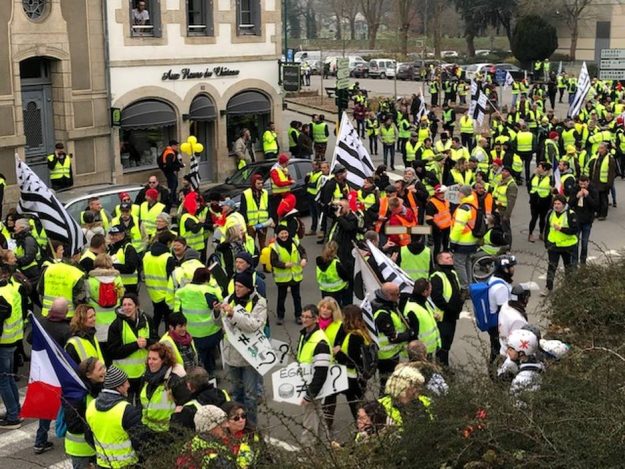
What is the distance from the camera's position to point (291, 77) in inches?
1069

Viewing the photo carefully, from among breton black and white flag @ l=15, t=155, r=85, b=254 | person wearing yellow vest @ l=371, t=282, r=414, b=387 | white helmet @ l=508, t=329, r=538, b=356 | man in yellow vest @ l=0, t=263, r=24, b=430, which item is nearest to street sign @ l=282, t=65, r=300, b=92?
breton black and white flag @ l=15, t=155, r=85, b=254

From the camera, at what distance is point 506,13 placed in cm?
7075

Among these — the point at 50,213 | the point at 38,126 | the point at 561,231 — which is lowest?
the point at 561,231

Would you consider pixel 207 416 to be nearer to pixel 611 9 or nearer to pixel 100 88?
pixel 100 88

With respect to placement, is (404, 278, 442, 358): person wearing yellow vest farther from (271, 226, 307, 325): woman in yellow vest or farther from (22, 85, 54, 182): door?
(22, 85, 54, 182): door

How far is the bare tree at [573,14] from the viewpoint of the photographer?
66625 mm

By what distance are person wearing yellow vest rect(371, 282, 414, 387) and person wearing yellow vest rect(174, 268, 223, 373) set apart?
182 cm

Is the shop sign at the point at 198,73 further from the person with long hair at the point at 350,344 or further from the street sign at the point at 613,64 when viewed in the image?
the street sign at the point at 613,64

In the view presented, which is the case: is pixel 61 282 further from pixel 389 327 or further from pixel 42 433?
pixel 389 327

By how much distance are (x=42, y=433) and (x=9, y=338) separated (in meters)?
1.30

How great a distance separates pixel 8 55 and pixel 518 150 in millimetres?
12144

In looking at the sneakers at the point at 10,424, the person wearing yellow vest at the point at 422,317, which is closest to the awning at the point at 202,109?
the sneakers at the point at 10,424

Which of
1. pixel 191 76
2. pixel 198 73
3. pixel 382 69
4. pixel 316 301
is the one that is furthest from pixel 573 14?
pixel 316 301

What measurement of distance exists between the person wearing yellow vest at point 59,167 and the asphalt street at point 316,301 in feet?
17.1
